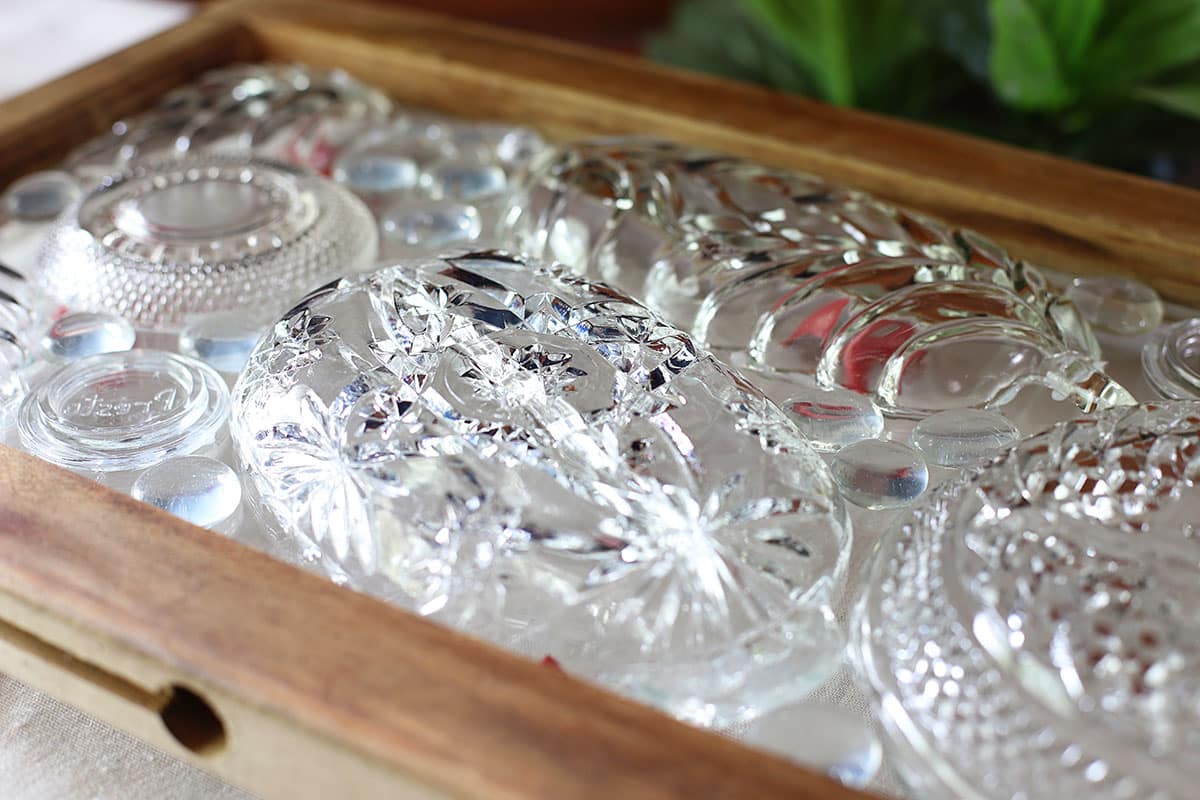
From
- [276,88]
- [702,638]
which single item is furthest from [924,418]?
[276,88]

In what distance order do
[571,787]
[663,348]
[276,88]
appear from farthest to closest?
[276,88] → [663,348] → [571,787]

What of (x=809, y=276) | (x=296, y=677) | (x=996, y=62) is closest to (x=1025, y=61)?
(x=996, y=62)

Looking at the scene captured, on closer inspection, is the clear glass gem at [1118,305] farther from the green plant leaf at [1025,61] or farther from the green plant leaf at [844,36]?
the green plant leaf at [844,36]

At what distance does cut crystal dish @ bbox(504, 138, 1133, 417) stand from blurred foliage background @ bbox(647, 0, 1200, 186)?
0.30 metres

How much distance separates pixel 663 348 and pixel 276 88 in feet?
1.10

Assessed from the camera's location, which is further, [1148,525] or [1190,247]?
[1190,247]

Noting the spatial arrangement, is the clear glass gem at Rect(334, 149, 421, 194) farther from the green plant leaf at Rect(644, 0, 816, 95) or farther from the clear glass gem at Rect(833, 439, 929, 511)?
the green plant leaf at Rect(644, 0, 816, 95)

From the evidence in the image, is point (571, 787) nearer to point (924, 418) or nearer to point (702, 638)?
point (702, 638)

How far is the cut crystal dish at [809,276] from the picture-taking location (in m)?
0.41

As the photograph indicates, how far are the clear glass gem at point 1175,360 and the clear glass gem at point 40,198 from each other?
0.47 meters

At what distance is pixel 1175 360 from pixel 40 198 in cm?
49

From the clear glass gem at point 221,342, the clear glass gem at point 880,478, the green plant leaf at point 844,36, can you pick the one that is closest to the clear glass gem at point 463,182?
the clear glass gem at point 221,342

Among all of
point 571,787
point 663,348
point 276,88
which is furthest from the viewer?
point 276,88

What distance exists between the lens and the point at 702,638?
313 millimetres
